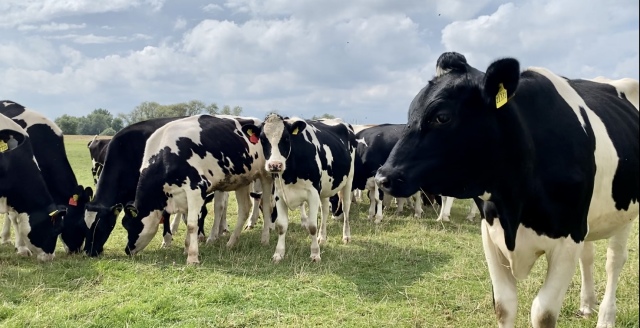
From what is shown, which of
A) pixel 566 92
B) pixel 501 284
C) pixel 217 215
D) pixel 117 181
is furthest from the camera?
pixel 217 215

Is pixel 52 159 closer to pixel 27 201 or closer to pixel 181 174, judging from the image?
pixel 27 201

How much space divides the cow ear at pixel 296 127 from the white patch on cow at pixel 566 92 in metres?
4.49

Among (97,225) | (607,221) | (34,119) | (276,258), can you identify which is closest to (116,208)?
(97,225)

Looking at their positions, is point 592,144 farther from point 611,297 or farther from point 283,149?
point 283,149

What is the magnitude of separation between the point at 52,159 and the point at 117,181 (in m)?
1.66

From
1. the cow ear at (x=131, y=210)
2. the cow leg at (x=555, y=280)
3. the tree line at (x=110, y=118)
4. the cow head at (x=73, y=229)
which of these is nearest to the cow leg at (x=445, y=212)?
the cow ear at (x=131, y=210)

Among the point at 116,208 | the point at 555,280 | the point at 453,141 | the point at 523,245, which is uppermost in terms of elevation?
the point at 453,141

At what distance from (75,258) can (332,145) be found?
4.64 metres

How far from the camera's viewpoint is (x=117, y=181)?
8.80 m

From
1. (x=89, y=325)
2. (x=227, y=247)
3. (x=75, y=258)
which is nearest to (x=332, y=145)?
(x=227, y=247)

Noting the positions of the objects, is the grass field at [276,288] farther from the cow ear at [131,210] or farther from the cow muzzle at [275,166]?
the cow muzzle at [275,166]

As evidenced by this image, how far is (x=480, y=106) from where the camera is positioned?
3.00 meters

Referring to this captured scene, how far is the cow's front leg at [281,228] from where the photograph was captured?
766 cm

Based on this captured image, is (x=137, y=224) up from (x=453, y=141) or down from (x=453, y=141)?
down
